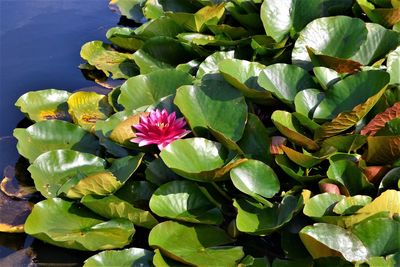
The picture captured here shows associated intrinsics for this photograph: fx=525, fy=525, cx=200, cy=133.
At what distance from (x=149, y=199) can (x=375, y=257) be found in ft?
2.65

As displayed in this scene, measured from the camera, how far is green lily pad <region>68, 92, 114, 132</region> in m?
2.37

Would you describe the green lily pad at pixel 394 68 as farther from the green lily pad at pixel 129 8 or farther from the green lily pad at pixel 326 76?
the green lily pad at pixel 129 8

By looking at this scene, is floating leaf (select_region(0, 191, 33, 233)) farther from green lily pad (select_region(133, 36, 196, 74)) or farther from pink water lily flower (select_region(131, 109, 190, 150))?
green lily pad (select_region(133, 36, 196, 74))

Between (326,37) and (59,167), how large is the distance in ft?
4.15

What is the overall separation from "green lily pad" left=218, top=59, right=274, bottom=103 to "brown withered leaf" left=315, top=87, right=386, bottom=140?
0.28m

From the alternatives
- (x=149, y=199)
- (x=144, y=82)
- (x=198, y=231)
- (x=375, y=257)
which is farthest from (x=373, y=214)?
(x=144, y=82)

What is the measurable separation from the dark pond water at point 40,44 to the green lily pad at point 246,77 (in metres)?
1.01

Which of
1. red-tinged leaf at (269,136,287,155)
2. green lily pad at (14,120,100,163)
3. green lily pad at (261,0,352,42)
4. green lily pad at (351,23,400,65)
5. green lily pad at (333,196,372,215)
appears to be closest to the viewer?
green lily pad at (333,196,372,215)

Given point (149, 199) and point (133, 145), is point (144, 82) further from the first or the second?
point (149, 199)

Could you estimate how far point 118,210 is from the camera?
5.82 feet

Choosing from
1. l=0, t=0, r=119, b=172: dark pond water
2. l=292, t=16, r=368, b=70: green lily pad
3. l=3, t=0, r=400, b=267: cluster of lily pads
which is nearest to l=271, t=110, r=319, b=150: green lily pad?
l=3, t=0, r=400, b=267: cluster of lily pads

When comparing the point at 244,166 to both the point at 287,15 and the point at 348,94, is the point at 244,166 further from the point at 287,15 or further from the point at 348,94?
the point at 287,15

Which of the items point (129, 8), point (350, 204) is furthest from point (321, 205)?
point (129, 8)

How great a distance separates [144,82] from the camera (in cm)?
224
